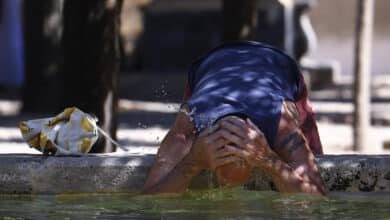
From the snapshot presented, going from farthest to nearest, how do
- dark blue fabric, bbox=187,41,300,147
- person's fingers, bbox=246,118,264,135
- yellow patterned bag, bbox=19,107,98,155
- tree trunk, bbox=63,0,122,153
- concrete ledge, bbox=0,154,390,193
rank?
tree trunk, bbox=63,0,122,153 < yellow patterned bag, bbox=19,107,98,155 < concrete ledge, bbox=0,154,390,193 < dark blue fabric, bbox=187,41,300,147 < person's fingers, bbox=246,118,264,135

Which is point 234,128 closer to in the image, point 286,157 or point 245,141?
point 245,141

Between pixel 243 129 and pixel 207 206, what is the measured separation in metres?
0.63

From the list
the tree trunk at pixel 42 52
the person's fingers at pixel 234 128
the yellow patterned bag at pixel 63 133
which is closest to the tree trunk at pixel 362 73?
the tree trunk at pixel 42 52

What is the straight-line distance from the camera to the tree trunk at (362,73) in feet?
34.6

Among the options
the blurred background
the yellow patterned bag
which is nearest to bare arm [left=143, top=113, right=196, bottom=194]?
the yellow patterned bag

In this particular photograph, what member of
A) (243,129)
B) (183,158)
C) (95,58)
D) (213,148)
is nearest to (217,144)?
(213,148)

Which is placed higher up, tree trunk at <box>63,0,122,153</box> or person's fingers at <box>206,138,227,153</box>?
tree trunk at <box>63,0,122,153</box>

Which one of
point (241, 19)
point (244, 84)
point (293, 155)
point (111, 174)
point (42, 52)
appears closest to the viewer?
point (293, 155)

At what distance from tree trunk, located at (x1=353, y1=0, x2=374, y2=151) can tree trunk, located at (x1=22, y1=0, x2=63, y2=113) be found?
4886 mm

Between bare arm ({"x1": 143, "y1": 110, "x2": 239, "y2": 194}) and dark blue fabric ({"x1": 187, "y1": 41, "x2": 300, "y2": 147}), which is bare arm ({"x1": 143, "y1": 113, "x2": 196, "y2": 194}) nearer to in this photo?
bare arm ({"x1": 143, "y1": 110, "x2": 239, "y2": 194})

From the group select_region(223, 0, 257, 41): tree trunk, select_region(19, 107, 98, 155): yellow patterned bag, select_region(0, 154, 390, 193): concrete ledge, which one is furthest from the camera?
select_region(223, 0, 257, 41): tree trunk

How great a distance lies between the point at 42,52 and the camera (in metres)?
14.5

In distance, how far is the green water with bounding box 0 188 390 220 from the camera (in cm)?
493

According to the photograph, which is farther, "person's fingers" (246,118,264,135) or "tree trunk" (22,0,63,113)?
"tree trunk" (22,0,63,113)
